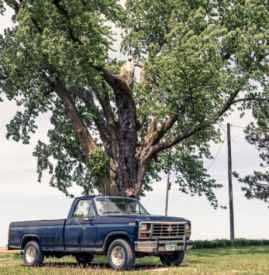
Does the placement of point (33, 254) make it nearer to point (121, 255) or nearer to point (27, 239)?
point (27, 239)

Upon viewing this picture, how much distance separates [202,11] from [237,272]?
1645cm

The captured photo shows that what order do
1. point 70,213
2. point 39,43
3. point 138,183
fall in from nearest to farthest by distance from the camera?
point 70,213 < point 39,43 < point 138,183

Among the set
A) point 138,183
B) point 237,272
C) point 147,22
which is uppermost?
point 147,22

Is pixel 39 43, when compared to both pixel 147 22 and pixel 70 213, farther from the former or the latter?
pixel 70 213

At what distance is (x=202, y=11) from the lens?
29734 mm

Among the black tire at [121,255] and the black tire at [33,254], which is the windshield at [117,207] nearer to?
the black tire at [121,255]

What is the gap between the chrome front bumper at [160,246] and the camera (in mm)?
17156

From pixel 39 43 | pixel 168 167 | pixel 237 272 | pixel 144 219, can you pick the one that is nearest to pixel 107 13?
pixel 39 43

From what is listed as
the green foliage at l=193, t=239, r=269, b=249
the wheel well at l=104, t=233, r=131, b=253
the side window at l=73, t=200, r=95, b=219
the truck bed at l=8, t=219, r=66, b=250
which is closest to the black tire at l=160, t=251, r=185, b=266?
the wheel well at l=104, t=233, r=131, b=253

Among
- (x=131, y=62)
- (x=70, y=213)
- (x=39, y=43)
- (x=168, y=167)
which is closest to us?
(x=70, y=213)

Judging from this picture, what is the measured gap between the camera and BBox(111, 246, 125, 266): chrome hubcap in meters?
17.3

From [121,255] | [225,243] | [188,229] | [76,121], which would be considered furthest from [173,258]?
[225,243]

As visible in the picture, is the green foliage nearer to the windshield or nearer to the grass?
the grass

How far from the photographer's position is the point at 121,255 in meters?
Answer: 17.4
